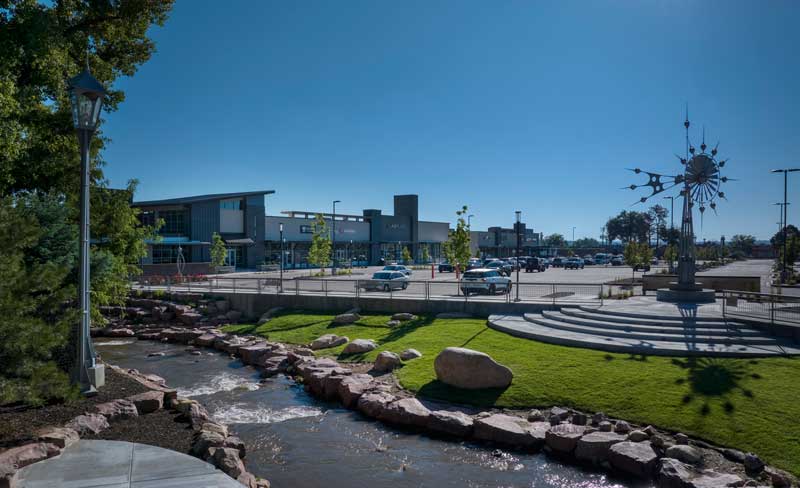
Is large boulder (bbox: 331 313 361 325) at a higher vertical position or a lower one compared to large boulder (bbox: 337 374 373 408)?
higher

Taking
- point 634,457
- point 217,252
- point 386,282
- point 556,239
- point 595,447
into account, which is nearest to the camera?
point 634,457

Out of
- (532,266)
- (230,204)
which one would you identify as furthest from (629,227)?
(230,204)

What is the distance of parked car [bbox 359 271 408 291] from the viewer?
28.8 meters

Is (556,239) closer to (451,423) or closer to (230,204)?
Answer: (230,204)

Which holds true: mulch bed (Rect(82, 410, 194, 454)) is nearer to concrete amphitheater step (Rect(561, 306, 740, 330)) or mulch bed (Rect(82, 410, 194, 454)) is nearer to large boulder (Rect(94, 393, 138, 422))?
large boulder (Rect(94, 393, 138, 422))

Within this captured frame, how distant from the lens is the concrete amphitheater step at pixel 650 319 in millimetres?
16391

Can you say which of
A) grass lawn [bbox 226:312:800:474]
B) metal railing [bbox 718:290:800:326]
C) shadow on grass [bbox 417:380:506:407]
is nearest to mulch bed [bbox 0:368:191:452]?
shadow on grass [bbox 417:380:506:407]

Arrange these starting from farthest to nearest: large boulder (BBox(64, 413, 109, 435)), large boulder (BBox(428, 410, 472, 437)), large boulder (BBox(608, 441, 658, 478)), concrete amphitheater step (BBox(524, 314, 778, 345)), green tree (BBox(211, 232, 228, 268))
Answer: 1. green tree (BBox(211, 232, 228, 268))
2. concrete amphitheater step (BBox(524, 314, 778, 345))
3. large boulder (BBox(428, 410, 472, 437))
4. large boulder (BBox(608, 441, 658, 478))
5. large boulder (BBox(64, 413, 109, 435))

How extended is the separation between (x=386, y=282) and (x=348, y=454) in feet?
62.2

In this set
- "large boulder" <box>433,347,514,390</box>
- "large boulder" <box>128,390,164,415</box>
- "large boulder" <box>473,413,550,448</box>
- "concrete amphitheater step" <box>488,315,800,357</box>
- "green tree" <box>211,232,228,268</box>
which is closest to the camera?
"large boulder" <box>473,413,550,448</box>

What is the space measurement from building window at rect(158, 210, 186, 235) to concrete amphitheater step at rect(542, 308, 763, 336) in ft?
158

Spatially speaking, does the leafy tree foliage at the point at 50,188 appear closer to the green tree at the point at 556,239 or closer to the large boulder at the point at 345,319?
the large boulder at the point at 345,319

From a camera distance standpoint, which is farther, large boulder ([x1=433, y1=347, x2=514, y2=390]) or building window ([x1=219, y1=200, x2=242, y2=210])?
building window ([x1=219, y1=200, x2=242, y2=210])

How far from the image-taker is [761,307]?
16.6 meters
